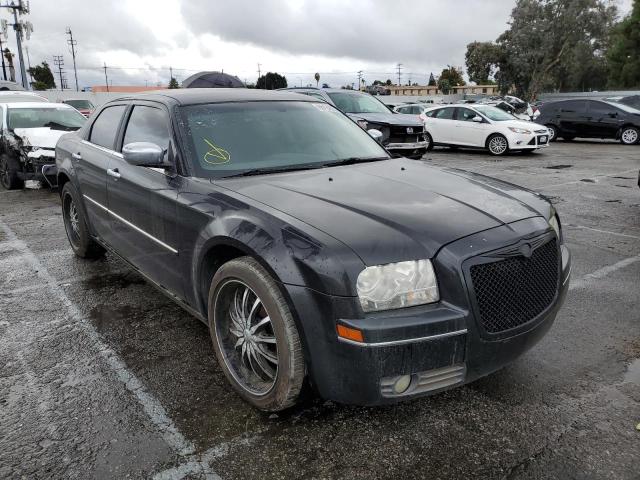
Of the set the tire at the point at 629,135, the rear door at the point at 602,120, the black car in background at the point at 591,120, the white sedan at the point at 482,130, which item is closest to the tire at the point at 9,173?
the white sedan at the point at 482,130

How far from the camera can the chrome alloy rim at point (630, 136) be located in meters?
17.8

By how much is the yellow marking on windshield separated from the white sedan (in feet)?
40.7

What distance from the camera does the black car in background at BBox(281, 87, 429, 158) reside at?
1214cm

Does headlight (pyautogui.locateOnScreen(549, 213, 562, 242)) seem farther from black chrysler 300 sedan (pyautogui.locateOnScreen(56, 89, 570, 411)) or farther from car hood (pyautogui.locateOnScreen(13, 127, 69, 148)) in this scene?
car hood (pyautogui.locateOnScreen(13, 127, 69, 148))

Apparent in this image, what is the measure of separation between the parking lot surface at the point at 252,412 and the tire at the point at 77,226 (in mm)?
792

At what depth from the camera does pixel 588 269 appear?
489cm

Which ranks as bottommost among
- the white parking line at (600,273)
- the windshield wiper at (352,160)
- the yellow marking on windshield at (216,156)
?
the white parking line at (600,273)

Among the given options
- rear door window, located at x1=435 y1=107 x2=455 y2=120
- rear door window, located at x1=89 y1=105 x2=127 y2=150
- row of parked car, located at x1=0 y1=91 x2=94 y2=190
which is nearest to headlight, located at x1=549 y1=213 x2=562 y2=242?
rear door window, located at x1=89 y1=105 x2=127 y2=150

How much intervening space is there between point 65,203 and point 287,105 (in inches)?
117

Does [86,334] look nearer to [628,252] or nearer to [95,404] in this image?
[95,404]

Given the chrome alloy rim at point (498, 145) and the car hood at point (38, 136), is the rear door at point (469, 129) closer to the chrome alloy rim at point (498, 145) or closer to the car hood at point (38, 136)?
the chrome alloy rim at point (498, 145)

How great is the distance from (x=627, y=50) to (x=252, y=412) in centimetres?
5759

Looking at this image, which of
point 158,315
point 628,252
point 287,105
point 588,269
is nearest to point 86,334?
point 158,315

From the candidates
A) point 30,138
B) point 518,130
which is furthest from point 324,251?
point 518,130
